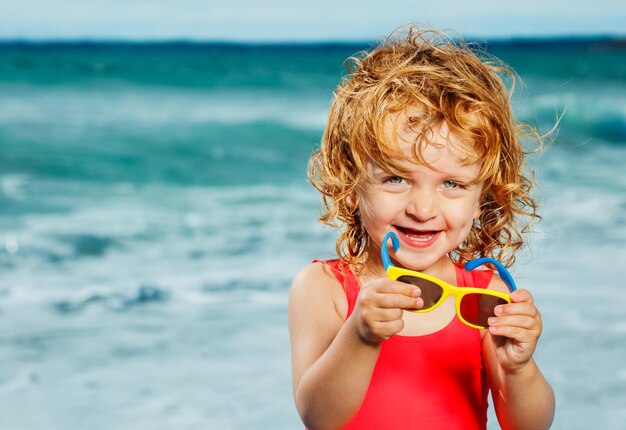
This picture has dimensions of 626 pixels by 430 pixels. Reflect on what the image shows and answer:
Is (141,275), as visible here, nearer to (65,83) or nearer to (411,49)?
(411,49)

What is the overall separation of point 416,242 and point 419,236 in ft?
0.06

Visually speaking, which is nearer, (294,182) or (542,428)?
(542,428)

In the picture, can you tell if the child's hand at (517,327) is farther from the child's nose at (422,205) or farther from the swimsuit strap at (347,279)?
the swimsuit strap at (347,279)

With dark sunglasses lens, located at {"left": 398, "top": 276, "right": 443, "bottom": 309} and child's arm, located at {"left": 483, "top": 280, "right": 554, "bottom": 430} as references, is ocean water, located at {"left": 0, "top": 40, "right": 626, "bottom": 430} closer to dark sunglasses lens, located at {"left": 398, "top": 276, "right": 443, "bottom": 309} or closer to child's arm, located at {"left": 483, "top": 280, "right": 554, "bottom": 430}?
child's arm, located at {"left": 483, "top": 280, "right": 554, "bottom": 430}

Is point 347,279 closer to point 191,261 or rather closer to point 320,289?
point 320,289

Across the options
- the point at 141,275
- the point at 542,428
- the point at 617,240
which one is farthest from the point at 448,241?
the point at 617,240

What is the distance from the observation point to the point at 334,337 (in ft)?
6.64

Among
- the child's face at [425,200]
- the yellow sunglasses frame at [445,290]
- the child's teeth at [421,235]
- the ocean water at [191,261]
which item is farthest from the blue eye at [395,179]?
the ocean water at [191,261]

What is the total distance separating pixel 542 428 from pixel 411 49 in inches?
32.9

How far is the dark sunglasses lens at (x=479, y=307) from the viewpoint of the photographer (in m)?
1.78

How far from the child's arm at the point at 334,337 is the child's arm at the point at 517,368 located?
0.18 metres

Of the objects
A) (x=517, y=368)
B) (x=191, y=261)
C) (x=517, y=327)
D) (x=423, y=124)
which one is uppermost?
(x=423, y=124)

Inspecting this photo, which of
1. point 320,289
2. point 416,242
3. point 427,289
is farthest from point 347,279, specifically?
point 427,289

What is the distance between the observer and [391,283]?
1710 mm
